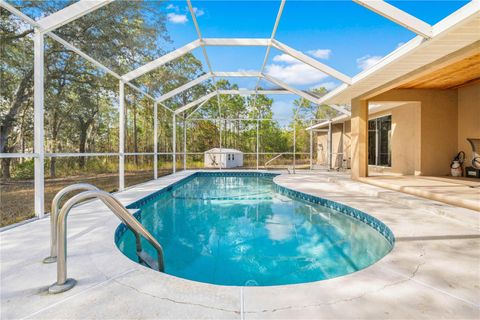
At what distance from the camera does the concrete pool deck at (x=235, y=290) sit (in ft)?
4.88

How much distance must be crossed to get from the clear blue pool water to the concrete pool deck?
2.47ft

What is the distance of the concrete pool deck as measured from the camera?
1.49 m

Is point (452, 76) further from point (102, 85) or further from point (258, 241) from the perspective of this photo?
point (102, 85)

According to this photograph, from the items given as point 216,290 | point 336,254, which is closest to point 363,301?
point 216,290

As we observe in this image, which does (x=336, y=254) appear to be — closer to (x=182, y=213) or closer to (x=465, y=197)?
(x=465, y=197)

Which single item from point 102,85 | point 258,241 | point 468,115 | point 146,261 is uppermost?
point 102,85

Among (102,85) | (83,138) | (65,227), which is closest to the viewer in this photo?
(65,227)

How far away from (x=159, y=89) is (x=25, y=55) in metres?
3.91

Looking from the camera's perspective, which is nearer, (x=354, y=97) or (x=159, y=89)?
(x=354, y=97)

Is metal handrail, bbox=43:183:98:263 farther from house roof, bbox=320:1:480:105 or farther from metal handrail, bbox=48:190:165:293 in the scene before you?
house roof, bbox=320:1:480:105

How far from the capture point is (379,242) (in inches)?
131

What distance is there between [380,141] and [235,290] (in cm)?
1032

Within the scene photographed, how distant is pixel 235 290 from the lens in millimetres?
1743

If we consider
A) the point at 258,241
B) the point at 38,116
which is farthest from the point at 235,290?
the point at 38,116
